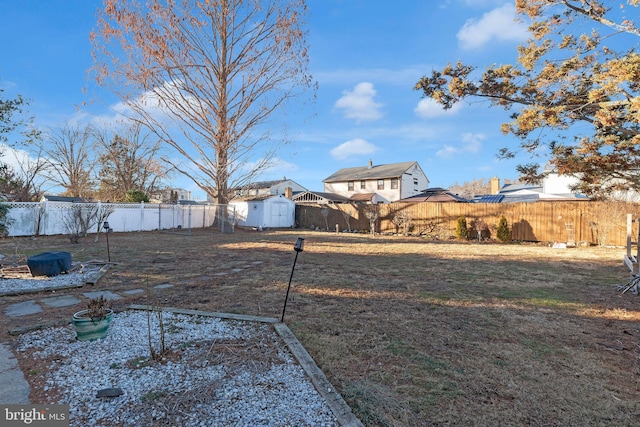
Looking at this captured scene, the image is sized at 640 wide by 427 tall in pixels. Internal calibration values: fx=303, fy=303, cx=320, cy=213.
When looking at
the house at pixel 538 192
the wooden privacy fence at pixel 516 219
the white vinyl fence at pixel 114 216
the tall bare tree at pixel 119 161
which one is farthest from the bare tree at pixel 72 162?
the house at pixel 538 192

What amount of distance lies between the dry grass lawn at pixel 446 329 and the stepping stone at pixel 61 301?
0.27 m

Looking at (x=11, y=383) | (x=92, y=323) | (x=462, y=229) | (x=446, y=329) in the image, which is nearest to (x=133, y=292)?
(x=92, y=323)

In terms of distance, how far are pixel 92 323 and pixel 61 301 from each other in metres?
1.91

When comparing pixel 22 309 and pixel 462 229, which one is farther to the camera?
pixel 462 229

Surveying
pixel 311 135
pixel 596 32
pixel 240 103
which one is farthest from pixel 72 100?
pixel 596 32

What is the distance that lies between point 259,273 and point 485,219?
12195mm

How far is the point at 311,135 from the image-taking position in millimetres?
17109

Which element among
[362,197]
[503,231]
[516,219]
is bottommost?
[503,231]

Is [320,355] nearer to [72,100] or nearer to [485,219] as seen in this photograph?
[485,219]

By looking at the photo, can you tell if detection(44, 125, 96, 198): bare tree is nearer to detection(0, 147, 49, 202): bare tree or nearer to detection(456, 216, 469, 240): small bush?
detection(0, 147, 49, 202): bare tree

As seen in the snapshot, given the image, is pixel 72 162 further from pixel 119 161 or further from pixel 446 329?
pixel 446 329

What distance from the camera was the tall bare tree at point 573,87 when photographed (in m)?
5.47

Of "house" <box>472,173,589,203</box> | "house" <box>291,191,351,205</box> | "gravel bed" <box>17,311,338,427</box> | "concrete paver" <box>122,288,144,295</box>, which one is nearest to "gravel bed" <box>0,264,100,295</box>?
"concrete paver" <box>122,288,144,295</box>

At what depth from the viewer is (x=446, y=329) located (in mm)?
3301
